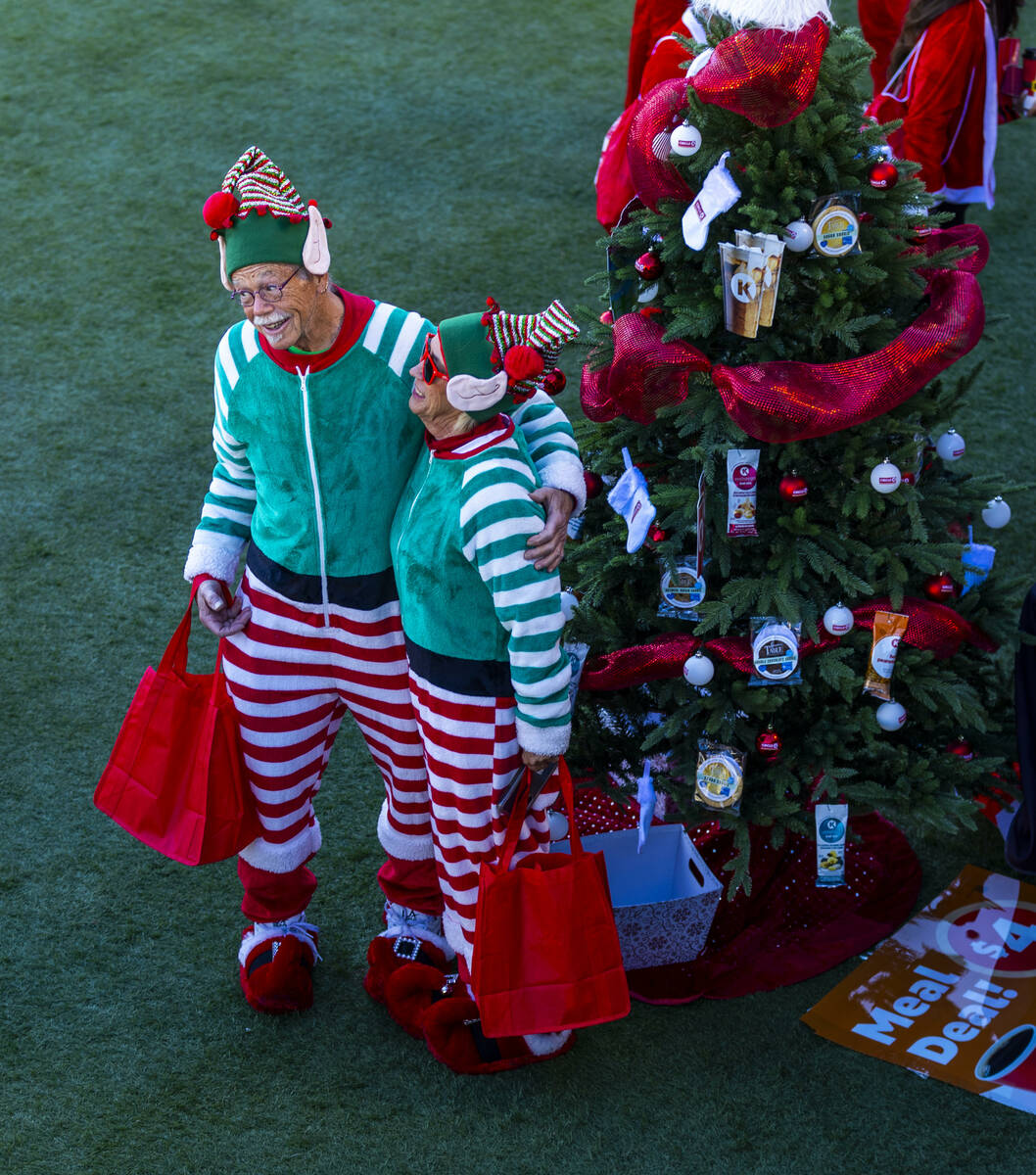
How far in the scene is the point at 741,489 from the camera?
262 cm

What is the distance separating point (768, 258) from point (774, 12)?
0.48m

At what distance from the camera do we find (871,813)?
332 cm

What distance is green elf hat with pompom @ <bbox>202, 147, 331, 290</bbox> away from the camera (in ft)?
7.41

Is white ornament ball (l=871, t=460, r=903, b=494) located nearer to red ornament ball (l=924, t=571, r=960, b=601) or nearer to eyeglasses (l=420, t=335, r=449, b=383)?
red ornament ball (l=924, t=571, r=960, b=601)

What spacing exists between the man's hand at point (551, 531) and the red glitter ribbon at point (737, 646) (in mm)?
547

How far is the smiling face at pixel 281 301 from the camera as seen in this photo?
228 centimetres

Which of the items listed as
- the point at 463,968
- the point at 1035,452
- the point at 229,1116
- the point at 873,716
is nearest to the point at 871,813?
the point at 873,716

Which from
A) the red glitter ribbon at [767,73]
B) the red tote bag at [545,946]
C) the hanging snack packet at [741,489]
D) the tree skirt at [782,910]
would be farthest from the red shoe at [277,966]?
the red glitter ribbon at [767,73]

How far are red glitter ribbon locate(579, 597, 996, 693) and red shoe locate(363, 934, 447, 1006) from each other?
701 mm

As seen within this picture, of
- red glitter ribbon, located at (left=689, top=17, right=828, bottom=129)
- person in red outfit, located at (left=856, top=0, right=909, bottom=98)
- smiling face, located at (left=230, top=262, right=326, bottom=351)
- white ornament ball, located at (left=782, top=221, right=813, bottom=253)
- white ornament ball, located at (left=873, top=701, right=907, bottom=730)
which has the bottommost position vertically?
white ornament ball, located at (left=873, top=701, right=907, bottom=730)

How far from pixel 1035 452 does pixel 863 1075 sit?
2.71 metres

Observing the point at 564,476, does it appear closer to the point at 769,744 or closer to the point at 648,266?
the point at 648,266

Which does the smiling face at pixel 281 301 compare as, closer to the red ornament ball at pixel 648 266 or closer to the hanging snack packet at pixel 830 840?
the red ornament ball at pixel 648 266

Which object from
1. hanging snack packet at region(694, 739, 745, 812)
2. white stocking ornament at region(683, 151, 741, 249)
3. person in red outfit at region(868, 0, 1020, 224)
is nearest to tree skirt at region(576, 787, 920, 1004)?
hanging snack packet at region(694, 739, 745, 812)
